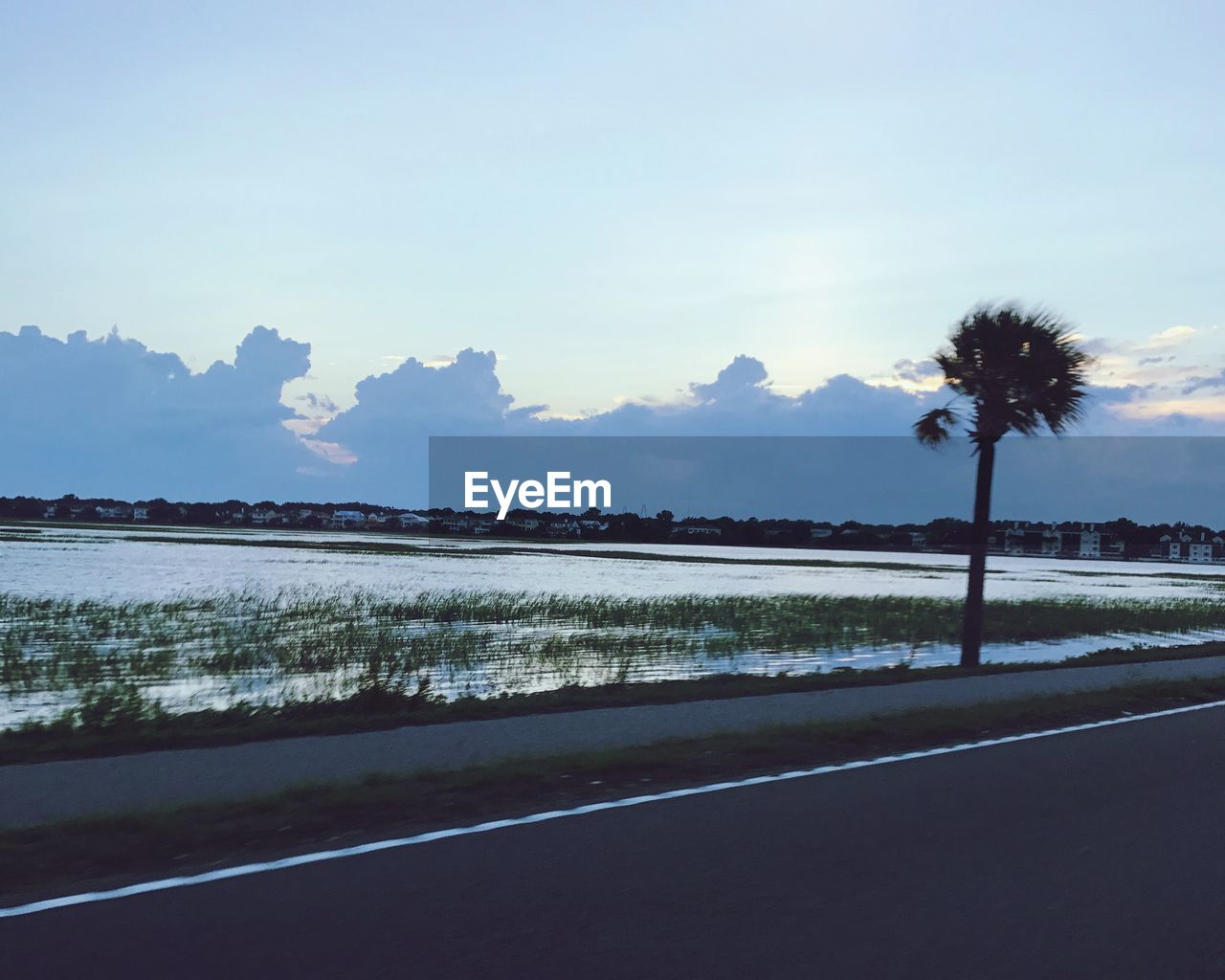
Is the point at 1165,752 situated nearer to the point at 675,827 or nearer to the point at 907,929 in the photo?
the point at 675,827

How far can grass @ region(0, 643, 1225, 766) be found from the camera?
34.3 ft

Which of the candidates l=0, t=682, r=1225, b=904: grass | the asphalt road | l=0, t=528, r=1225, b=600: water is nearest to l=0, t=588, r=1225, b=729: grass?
l=0, t=528, r=1225, b=600: water

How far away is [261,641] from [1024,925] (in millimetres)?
19969

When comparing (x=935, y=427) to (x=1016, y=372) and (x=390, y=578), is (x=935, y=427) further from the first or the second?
(x=390, y=578)

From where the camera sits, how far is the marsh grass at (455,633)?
734 inches

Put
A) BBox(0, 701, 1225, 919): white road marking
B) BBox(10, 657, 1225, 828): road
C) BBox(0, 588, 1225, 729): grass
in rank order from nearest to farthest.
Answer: BBox(0, 701, 1225, 919): white road marking → BBox(10, 657, 1225, 828): road → BBox(0, 588, 1225, 729): grass

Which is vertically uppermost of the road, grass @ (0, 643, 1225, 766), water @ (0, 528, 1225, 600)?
the road

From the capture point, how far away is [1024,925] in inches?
227

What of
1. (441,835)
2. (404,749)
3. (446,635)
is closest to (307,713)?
(404,749)

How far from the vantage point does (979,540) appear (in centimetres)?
2170

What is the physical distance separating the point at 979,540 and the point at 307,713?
534 inches

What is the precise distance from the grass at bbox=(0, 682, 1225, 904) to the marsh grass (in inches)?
209

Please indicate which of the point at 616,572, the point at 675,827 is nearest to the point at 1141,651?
the point at 675,827

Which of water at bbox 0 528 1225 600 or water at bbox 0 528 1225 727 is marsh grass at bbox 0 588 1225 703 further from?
water at bbox 0 528 1225 600
